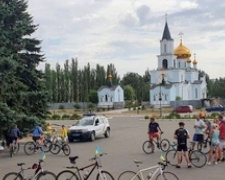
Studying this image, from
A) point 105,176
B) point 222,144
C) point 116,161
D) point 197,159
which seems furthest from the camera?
point 116,161

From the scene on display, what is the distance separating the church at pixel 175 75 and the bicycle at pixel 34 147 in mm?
71772

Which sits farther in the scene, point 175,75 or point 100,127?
point 175,75

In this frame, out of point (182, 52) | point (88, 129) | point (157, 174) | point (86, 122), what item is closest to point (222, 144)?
point (157, 174)

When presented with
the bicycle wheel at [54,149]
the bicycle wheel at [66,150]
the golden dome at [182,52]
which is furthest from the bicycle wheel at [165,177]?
the golden dome at [182,52]

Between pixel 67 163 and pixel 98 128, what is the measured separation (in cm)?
1066

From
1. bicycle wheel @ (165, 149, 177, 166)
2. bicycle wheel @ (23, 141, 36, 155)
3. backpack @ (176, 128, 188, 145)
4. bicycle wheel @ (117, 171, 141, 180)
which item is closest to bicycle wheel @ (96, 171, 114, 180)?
bicycle wheel @ (117, 171, 141, 180)

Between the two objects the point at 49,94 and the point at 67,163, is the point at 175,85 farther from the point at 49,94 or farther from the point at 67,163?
the point at 67,163

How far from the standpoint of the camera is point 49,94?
2647 cm

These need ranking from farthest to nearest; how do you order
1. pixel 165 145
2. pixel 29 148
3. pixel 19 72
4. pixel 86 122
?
pixel 86 122
pixel 19 72
pixel 165 145
pixel 29 148

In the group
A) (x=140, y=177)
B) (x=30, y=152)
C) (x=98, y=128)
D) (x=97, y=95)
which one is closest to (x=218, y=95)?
(x=97, y=95)

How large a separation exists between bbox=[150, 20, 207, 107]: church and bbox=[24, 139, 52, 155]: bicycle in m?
71.8

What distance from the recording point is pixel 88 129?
→ 2661cm

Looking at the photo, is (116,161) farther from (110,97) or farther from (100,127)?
(110,97)

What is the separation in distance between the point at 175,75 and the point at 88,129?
238 feet
